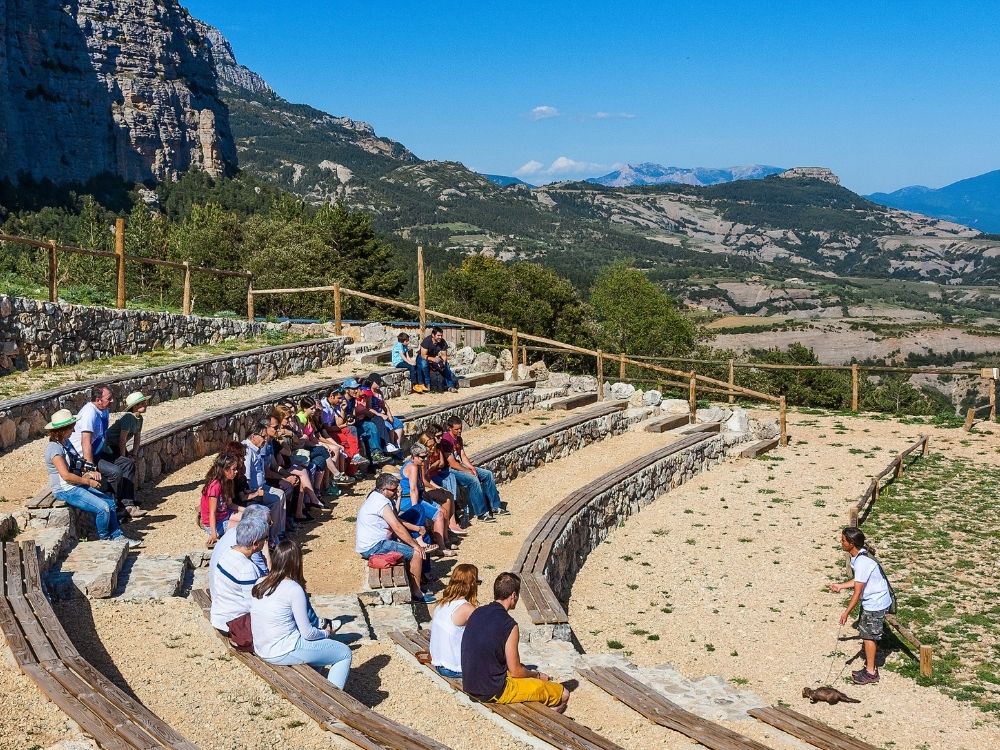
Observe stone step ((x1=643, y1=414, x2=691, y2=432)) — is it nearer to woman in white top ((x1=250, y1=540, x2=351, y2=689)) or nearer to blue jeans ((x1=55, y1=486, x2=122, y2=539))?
blue jeans ((x1=55, y1=486, x2=122, y2=539))

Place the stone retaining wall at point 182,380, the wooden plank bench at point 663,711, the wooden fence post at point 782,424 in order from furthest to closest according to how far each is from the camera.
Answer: the wooden fence post at point 782,424, the stone retaining wall at point 182,380, the wooden plank bench at point 663,711

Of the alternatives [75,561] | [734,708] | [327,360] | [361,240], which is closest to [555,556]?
[734,708]

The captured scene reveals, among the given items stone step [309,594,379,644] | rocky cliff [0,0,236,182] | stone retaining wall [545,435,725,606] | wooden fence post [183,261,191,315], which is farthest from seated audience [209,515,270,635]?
rocky cliff [0,0,236,182]

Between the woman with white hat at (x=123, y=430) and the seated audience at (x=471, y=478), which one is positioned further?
the seated audience at (x=471, y=478)

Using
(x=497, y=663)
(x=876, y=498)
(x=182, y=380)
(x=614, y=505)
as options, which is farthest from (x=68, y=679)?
(x=876, y=498)

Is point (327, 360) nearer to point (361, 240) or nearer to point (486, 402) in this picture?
point (486, 402)

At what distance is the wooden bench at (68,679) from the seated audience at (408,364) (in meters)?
12.5

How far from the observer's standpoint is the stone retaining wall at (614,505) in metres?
12.0

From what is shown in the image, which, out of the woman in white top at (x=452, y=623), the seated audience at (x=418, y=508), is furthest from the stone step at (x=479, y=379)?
the woman in white top at (x=452, y=623)

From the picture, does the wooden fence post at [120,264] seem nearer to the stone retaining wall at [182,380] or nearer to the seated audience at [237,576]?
the stone retaining wall at [182,380]

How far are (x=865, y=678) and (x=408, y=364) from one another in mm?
11709

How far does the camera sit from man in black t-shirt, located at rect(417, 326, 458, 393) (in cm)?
1914

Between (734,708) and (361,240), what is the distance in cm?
4423

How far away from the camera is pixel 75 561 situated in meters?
8.20
